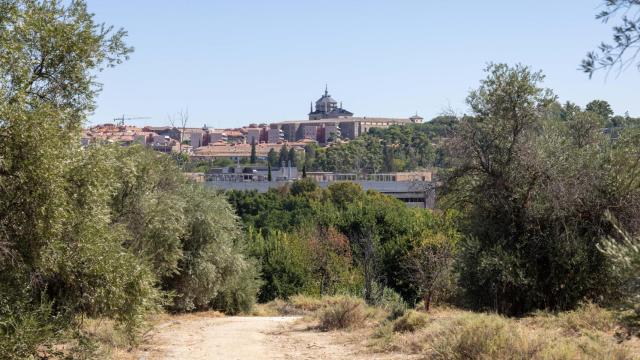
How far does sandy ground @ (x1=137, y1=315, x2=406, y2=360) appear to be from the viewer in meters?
16.1

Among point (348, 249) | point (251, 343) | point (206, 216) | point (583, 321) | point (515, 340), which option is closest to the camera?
point (515, 340)

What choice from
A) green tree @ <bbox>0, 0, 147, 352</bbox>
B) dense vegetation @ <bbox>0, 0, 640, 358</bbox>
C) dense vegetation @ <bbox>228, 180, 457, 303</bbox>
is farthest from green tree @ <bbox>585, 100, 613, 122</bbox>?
green tree @ <bbox>0, 0, 147, 352</bbox>

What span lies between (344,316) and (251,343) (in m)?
3.33

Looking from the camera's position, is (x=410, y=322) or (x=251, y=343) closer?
(x=410, y=322)

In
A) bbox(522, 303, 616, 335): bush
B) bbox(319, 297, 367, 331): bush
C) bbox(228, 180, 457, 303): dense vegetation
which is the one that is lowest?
bbox(228, 180, 457, 303): dense vegetation

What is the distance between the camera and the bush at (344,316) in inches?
813

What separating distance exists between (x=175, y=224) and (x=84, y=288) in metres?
11.2

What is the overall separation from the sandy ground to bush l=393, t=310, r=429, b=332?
100 cm

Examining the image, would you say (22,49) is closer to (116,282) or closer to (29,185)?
(29,185)

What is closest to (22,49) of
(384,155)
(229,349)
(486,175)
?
(229,349)

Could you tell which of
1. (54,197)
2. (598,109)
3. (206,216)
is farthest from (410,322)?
(598,109)

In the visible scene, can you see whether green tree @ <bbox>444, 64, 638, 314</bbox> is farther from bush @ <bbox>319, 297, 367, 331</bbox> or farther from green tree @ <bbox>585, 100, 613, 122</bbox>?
green tree @ <bbox>585, 100, 613, 122</bbox>

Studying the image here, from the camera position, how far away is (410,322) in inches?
692

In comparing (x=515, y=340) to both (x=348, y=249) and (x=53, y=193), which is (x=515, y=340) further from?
(x=348, y=249)
